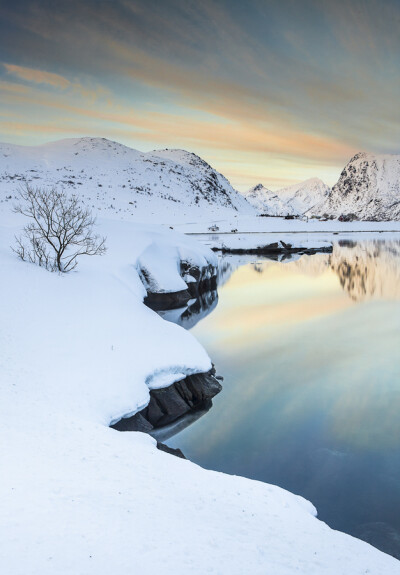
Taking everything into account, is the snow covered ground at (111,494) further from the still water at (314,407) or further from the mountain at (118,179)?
the mountain at (118,179)

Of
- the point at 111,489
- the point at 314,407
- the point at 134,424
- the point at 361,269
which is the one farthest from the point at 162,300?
the point at 361,269

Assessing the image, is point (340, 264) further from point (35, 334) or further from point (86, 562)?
point (86, 562)

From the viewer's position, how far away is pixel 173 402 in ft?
42.5

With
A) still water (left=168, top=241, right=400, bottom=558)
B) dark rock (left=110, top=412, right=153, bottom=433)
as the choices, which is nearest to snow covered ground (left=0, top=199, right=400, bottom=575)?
dark rock (left=110, top=412, right=153, bottom=433)

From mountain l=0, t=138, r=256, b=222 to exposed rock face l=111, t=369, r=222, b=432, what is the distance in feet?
274

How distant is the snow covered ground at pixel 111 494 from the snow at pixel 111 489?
0.02 metres

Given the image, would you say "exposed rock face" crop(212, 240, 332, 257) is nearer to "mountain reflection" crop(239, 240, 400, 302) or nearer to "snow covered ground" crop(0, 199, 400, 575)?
"mountain reflection" crop(239, 240, 400, 302)

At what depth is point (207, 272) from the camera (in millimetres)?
37188

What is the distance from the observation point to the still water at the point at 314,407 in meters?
9.30

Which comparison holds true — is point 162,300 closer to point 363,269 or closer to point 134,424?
point 134,424

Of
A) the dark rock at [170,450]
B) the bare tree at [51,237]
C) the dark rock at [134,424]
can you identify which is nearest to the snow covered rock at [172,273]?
the bare tree at [51,237]

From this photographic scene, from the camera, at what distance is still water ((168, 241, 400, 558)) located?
930cm

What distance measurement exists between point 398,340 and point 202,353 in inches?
437

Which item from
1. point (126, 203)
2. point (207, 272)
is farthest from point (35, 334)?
point (126, 203)
